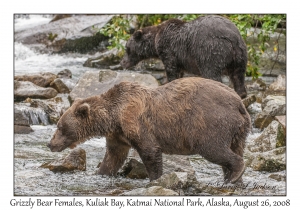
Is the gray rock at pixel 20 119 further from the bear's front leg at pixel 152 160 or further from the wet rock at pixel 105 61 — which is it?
the wet rock at pixel 105 61

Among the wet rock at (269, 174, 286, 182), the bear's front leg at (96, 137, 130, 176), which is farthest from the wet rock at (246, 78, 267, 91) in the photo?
the bear's front leg at (96, 137, 130, 176)

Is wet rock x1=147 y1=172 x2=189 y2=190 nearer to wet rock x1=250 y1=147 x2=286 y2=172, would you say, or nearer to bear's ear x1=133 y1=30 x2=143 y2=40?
wet rock x1=250 y1=147 x2=286 y2=172

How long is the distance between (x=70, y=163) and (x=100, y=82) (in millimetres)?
4402

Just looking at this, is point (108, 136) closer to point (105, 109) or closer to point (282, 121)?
point (105, 109)

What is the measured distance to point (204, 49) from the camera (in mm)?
11820

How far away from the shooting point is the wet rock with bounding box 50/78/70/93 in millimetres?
15566

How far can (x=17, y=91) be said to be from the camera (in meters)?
14.7

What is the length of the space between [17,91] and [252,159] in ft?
22.4

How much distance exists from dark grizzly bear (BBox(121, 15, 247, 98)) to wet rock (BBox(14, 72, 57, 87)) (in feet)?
12.7

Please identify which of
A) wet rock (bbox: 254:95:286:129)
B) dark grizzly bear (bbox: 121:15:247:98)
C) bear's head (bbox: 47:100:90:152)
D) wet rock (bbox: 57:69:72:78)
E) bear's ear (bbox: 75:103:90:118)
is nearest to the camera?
bear's ear (bbox: 75:103:90:118)

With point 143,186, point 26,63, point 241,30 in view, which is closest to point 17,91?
point 26,63
